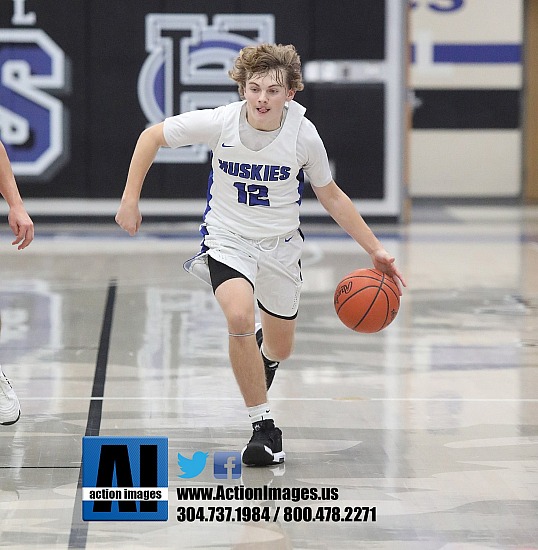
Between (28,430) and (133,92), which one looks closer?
(28,430)

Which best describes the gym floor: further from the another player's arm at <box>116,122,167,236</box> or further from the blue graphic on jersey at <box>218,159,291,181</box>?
the blue graphic on jersey at <box>218,159,291,181</box>

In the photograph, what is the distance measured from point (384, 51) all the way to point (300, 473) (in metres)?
11.6

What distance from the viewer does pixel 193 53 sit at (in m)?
15.6

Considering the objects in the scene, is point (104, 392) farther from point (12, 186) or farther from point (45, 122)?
point (45, 122)

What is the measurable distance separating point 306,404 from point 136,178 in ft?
5.38

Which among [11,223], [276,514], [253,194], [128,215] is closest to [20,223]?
[11,223]

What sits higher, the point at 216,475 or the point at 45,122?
the point at 45,122

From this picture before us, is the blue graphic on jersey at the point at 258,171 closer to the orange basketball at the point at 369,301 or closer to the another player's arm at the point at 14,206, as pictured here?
the orange basketball at the point at 369,301

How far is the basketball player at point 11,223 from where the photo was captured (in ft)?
17.1

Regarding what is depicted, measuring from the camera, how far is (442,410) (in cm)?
612

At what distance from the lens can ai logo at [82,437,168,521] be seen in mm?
4324

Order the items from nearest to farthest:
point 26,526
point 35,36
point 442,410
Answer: point 26,526 < point 442,410 < point 35,36

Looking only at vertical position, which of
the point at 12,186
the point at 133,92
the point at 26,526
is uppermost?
the point at 133,92

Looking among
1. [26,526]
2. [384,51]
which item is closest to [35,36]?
[384,51]
